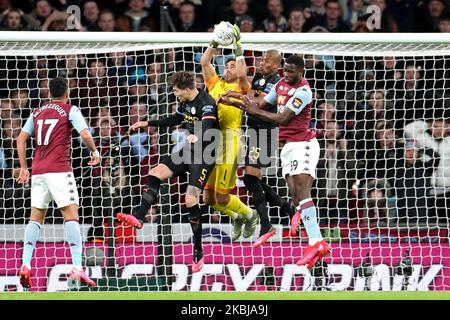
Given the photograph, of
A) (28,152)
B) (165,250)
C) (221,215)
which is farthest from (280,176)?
(28,152)

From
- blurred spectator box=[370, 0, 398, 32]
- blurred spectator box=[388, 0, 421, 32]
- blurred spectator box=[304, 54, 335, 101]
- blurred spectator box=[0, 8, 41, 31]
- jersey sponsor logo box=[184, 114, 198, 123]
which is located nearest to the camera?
jersey sponsor logo box=[184, 114, 198, 123]

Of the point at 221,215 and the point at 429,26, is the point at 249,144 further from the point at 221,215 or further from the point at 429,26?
the point at 429,26

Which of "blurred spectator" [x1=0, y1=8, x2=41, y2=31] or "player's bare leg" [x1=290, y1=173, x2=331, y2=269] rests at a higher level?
Result: "blurred spectator" [x1=0, y1=8, x2=41, y2=31]

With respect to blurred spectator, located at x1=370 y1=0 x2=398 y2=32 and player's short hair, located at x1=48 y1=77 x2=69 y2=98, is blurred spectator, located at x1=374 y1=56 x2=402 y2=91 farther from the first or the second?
player's short hair, located at x1=48 y1=77 x2=69 y2=98

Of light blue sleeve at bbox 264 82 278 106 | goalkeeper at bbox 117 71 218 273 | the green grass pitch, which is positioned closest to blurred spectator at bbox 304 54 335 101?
light blue sleeve at bbox 264 82 278 106

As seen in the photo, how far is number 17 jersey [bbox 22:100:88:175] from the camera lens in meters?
12.1

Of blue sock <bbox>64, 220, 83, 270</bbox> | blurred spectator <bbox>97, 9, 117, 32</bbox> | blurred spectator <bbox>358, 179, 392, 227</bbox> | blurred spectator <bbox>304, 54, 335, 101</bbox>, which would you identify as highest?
blurred spectator <bbox>97, 9, 117, 32</bbox>

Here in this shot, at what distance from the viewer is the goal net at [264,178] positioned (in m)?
13.7

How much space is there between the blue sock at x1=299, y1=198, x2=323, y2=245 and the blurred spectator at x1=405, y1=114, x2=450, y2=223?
7.17 ft

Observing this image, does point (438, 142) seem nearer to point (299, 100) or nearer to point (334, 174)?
point (334, 174)

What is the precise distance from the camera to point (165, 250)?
1350cm

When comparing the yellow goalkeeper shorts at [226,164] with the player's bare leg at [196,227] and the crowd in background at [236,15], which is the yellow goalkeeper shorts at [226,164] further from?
the crowd in background at [236,15]

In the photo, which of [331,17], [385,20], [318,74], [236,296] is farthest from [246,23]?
[236,296]

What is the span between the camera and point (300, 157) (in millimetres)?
12445
